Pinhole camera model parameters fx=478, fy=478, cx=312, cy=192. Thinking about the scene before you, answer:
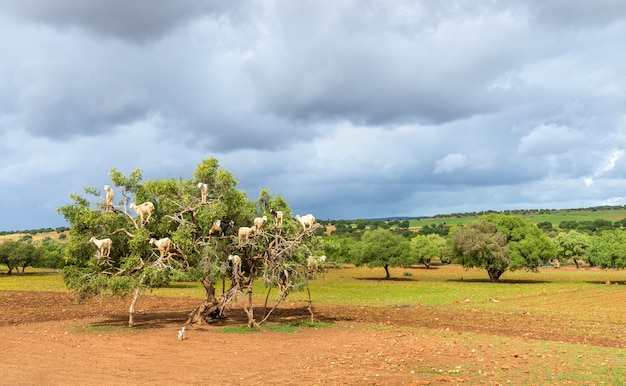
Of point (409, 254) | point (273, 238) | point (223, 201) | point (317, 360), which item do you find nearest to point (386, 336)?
point (317, 360)

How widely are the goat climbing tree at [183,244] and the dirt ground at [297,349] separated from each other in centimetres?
253

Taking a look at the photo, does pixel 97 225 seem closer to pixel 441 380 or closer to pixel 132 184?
pixel 132 184

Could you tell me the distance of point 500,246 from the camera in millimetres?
69250

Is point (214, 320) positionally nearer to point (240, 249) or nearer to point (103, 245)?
point (240, 249)

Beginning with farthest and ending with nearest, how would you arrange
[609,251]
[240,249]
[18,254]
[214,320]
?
[18,254] < [609,251] < [214,320] < [240,249]

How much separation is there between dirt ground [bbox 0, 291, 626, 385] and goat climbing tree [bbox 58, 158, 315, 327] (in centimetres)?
253

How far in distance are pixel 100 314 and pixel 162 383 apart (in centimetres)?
2067

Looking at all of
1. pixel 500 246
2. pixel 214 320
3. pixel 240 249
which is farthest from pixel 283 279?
pixel 500 246

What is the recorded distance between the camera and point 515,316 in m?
32.2

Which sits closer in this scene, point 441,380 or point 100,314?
point 441,380

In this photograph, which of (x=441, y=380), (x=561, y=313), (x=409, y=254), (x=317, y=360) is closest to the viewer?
(x=441, y=380)

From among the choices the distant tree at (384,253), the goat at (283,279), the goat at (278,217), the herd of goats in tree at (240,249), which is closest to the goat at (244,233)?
the herd of goats in tree at (240,249)

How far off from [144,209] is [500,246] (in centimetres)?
5804

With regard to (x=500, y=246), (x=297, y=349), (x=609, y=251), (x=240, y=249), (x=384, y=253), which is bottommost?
(x=297, y=349)
